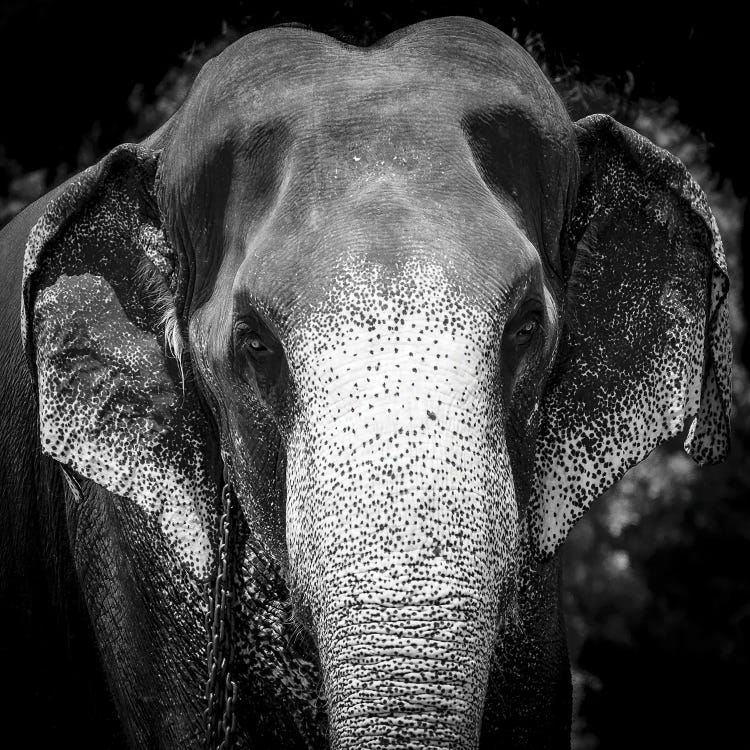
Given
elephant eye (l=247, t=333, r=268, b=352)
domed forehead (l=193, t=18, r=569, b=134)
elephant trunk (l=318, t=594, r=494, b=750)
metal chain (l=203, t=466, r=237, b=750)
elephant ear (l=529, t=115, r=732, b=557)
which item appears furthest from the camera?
elephant ear (l=529, t=115, r=732, b=557)

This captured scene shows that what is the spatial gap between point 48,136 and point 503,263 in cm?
272

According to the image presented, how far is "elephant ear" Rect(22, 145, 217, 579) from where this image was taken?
2748mm

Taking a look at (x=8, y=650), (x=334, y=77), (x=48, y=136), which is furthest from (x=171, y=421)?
(x=48, y=136)

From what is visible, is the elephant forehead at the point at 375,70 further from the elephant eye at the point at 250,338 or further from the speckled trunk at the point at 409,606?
the speckled trunk at the point at 409,606

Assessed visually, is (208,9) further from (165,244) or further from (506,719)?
(506,719)

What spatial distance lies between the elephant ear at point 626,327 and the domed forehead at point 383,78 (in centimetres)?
24

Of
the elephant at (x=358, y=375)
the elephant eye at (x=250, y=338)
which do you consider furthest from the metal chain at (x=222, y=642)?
the elephant eye at (x=250, y=338)

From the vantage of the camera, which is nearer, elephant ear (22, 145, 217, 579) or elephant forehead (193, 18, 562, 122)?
elephant forehead (193, 18, 562, 122)

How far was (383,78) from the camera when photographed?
2.62 meters

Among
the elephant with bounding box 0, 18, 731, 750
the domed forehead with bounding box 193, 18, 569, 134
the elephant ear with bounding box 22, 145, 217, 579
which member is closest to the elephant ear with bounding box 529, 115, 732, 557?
the elephant with bounding box 0, 18, 731, 750

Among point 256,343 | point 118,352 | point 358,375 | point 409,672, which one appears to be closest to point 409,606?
point 409,672

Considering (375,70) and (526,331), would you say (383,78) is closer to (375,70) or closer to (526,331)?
(375,70)

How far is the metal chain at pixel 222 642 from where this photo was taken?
2.69 meters

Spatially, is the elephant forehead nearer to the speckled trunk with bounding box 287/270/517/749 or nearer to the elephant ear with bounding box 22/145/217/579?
the elephant ear with bounding box 22/145/217/579
